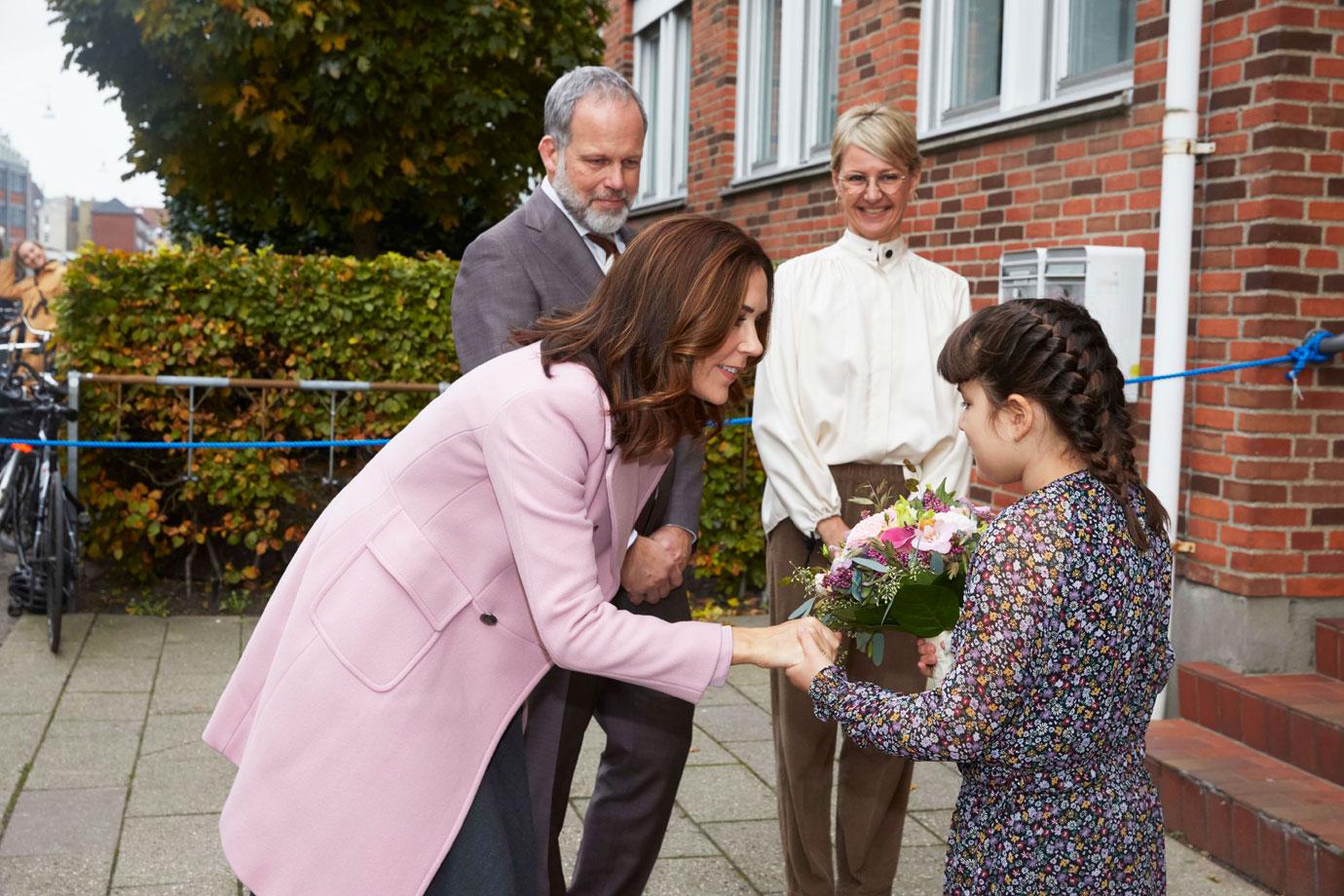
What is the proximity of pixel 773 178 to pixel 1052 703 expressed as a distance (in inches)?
334

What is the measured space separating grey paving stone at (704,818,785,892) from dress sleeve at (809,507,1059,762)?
85.1 inches

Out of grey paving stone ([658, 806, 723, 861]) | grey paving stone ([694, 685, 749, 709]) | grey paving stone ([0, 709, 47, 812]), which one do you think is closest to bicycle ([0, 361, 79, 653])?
grey paving stone ([0, 709, 47, 812])

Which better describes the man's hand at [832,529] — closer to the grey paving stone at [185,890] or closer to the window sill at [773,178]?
the grey paving stone at [185,890]

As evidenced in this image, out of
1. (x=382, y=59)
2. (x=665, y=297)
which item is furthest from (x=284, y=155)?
(x=665, y=297)

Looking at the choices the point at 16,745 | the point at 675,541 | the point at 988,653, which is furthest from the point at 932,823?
the point at 16,745

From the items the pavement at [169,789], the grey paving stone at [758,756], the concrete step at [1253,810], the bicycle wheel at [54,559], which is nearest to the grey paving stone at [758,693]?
the pavement at [169,789]

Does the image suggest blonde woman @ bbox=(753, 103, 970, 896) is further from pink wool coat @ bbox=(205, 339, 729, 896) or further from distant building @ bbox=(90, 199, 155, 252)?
distant building @ bbox=(90, 199, 155, 252)

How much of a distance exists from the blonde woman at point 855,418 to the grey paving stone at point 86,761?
259 centimetres

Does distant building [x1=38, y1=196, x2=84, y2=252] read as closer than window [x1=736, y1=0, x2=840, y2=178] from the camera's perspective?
No

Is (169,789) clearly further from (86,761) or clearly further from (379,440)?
(379,440)

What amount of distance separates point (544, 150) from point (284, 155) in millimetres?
9333

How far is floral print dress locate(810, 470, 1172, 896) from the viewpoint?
2371mm

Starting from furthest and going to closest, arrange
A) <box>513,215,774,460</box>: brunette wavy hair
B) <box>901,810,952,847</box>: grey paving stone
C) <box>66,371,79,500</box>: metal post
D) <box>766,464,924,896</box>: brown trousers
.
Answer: <box>66,371,79,500</box>: metal post
<box>901,810,952,847</box>: grey paving stone
<box>766,464,924,896</box>: brown trousers
<box>513,215,774,460</box>: brunette wavy hair

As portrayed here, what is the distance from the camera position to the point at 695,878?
450 cm
